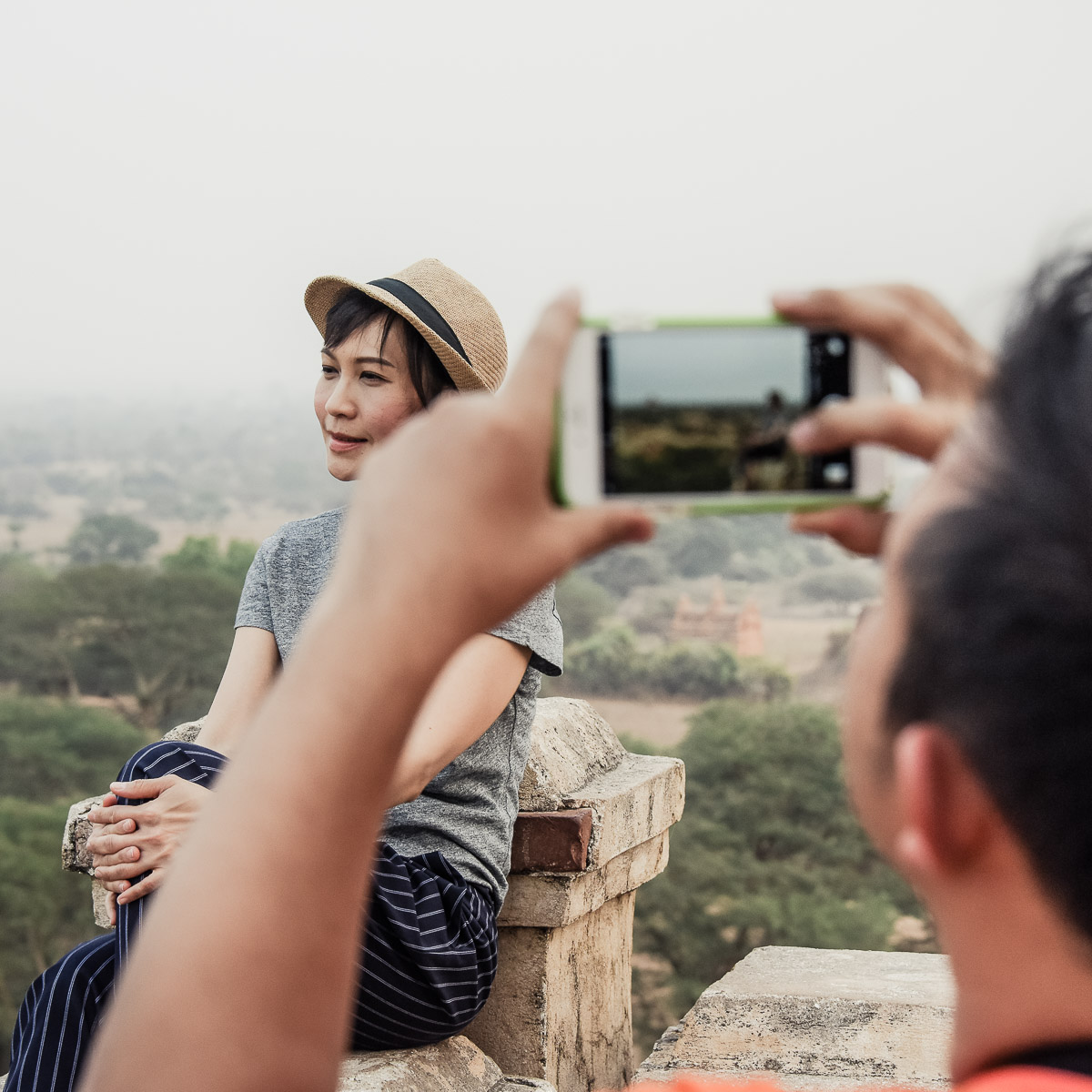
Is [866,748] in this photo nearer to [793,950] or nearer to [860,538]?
[860,538]

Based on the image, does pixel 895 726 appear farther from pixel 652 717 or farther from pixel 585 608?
pixel 585 608

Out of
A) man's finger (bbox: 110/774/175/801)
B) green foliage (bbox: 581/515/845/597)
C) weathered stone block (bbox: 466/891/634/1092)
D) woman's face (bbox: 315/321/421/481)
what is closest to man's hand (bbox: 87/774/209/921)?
man's finger (bbox: 110/774/175/801)

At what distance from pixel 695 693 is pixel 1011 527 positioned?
19.5 m

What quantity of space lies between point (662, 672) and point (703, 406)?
1903cm

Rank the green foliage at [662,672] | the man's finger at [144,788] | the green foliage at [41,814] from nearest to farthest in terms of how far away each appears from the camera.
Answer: the man's finger at [144,788] < the green foliage at [41,814] < the green foliage at [662,672]

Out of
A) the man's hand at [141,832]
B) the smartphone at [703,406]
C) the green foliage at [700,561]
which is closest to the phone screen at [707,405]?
the smartphone at [703,406]

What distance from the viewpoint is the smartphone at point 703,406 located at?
3.09ft

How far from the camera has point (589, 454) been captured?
928 millimetres

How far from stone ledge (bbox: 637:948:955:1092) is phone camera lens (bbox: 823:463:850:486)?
150 cm

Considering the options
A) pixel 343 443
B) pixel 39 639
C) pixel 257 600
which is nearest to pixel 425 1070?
pixel 257 600

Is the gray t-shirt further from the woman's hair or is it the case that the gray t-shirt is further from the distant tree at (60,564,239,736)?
the distant tree at (60,564,239,736)

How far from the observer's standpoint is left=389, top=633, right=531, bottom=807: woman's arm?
6.93ft

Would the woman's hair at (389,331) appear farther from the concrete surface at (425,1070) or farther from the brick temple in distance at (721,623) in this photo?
the brick temple in distance at (721,623)

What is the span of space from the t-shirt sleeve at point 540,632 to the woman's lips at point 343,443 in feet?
1.89
